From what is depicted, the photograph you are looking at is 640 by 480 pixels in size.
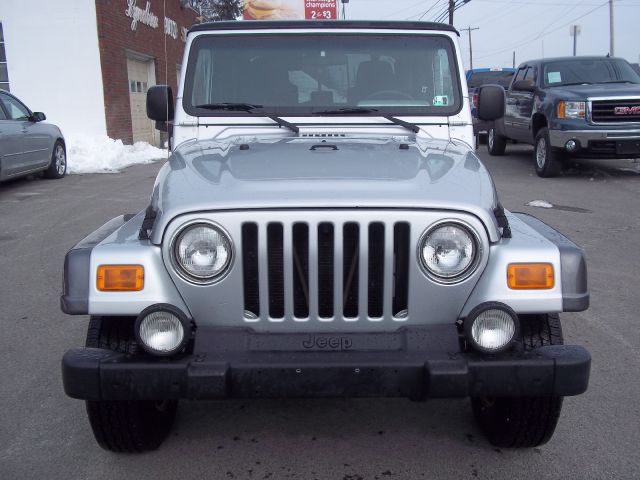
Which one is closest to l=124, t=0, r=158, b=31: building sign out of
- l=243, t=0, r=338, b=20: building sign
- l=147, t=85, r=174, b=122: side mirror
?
l=243, t=0, r=338, b=20: building sign

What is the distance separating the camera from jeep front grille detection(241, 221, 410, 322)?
2.45m

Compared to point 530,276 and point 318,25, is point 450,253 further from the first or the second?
point 318,25

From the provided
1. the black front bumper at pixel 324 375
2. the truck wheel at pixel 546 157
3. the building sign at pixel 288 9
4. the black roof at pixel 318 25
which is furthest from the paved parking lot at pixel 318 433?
the building sign at pixel 288 9

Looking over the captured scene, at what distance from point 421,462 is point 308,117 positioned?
1956 mm

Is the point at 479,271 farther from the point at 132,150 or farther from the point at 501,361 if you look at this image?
the point at 132,150

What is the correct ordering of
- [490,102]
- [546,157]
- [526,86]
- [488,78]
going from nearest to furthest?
[490,102] → [546,157] → [526,86] → [488,78]

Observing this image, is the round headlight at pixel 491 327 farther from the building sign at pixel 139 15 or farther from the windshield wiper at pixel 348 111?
the building sign at pixel 139 15

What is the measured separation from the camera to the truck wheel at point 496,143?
15508 millimetres

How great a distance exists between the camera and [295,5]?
24.7 meters

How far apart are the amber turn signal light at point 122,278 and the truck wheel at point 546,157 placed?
34.2 feet

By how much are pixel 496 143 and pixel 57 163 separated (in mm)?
9761

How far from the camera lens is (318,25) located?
4.02m

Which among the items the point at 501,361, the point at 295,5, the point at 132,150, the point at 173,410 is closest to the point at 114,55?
the point at 132,150

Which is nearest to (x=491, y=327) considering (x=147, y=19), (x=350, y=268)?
(x=350, y=268)
